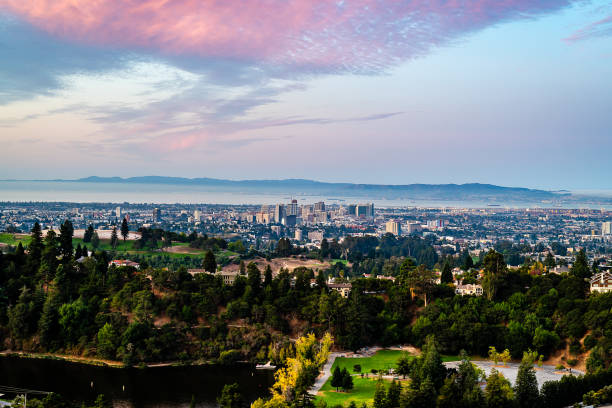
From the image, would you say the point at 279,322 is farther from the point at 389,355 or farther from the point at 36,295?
the point at 36,295

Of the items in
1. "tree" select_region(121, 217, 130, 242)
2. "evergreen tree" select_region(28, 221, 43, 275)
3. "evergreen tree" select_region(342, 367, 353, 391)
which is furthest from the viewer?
"tree" select_region(121, 217, 130, 242)

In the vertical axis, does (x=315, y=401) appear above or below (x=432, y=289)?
below

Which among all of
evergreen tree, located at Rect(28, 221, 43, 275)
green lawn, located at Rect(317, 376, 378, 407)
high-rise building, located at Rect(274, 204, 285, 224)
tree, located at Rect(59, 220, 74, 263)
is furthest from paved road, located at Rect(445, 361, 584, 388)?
high-rise building, located at Rect(274, 204, 285, 224)

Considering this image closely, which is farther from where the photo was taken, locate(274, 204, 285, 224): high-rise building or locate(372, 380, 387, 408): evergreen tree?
locate(274, 204, 285, 224): high-rise building

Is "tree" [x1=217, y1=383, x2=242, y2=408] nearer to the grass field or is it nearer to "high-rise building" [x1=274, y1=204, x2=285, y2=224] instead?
the grass field

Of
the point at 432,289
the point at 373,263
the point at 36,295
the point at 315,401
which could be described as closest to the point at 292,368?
the point at 315,401

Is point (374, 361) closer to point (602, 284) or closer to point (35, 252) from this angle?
point (602, 284)

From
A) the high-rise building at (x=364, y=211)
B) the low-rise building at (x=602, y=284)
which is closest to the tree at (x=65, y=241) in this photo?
the low-rise building at (x=602, y=284)
